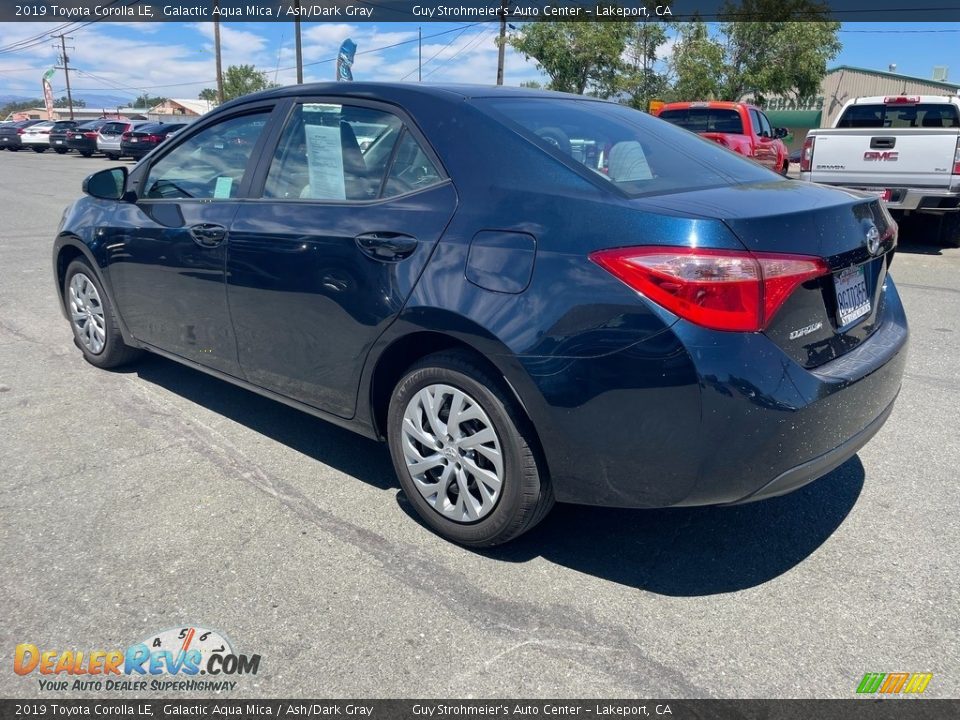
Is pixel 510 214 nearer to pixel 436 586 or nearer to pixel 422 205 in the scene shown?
pixel 422 205

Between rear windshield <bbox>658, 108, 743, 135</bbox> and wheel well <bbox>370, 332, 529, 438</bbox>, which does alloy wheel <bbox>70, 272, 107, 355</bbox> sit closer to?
Result: wheel well <bbox>370, 332, 529, 438</bbox>

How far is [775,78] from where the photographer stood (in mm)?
28594

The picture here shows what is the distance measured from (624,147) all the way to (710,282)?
105 cm

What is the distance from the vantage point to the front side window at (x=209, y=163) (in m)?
3.87

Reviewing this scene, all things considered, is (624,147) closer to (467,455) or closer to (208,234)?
(467,455)

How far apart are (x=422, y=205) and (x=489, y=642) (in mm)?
1579

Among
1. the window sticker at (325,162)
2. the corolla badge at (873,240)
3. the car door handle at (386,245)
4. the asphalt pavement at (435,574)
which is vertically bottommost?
the asphalt pavement at (435,574)

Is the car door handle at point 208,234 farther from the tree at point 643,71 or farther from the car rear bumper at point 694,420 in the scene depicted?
the tree at point 643,71

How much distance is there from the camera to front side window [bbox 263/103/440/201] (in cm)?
319

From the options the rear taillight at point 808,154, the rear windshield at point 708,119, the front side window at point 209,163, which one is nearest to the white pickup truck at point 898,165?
the rear taillight at point 808,154

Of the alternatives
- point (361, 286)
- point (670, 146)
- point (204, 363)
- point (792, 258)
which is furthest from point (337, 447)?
point (792, 258)

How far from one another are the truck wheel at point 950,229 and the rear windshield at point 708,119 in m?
3.92

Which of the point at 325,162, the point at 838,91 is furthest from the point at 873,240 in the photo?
the point at 838,91

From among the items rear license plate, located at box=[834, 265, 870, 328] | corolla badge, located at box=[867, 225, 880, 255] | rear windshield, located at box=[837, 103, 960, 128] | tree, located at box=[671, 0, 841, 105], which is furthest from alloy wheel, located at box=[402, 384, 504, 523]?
tree, located at box=[671, 0, 841, 105]
